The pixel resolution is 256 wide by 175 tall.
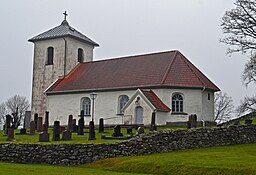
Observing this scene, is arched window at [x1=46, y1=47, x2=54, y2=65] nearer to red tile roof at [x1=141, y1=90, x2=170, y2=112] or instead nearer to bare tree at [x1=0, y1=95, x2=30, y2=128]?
red tile roof at [x1=141, y1=90, x2=170, y2=112]

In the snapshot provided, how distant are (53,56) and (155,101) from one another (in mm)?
15470

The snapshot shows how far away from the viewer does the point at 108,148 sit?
57.8 ft

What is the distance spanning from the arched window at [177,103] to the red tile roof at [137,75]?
106 centimetres

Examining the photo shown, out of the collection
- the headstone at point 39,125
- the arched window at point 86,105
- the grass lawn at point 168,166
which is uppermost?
the arched window at point 86,105

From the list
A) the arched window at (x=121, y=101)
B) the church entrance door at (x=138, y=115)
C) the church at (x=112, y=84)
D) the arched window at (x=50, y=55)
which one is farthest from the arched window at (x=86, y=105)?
the arched window at (x=50, y=55)

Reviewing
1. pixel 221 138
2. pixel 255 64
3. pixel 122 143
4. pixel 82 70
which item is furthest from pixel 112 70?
pixel 122 143

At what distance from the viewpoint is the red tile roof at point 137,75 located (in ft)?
118

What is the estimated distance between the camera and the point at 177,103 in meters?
35.8

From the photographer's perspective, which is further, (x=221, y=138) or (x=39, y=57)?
(x=39, y=57)

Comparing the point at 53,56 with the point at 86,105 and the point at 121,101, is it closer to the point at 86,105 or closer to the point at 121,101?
the point at 86,105

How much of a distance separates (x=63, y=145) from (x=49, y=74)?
92.3 feet

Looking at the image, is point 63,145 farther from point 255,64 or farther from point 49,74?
point 49,74

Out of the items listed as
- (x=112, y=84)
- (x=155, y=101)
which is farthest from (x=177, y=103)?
(x=112, y=84)

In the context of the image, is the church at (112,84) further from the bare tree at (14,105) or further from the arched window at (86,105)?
the bare tree at (14,105)
